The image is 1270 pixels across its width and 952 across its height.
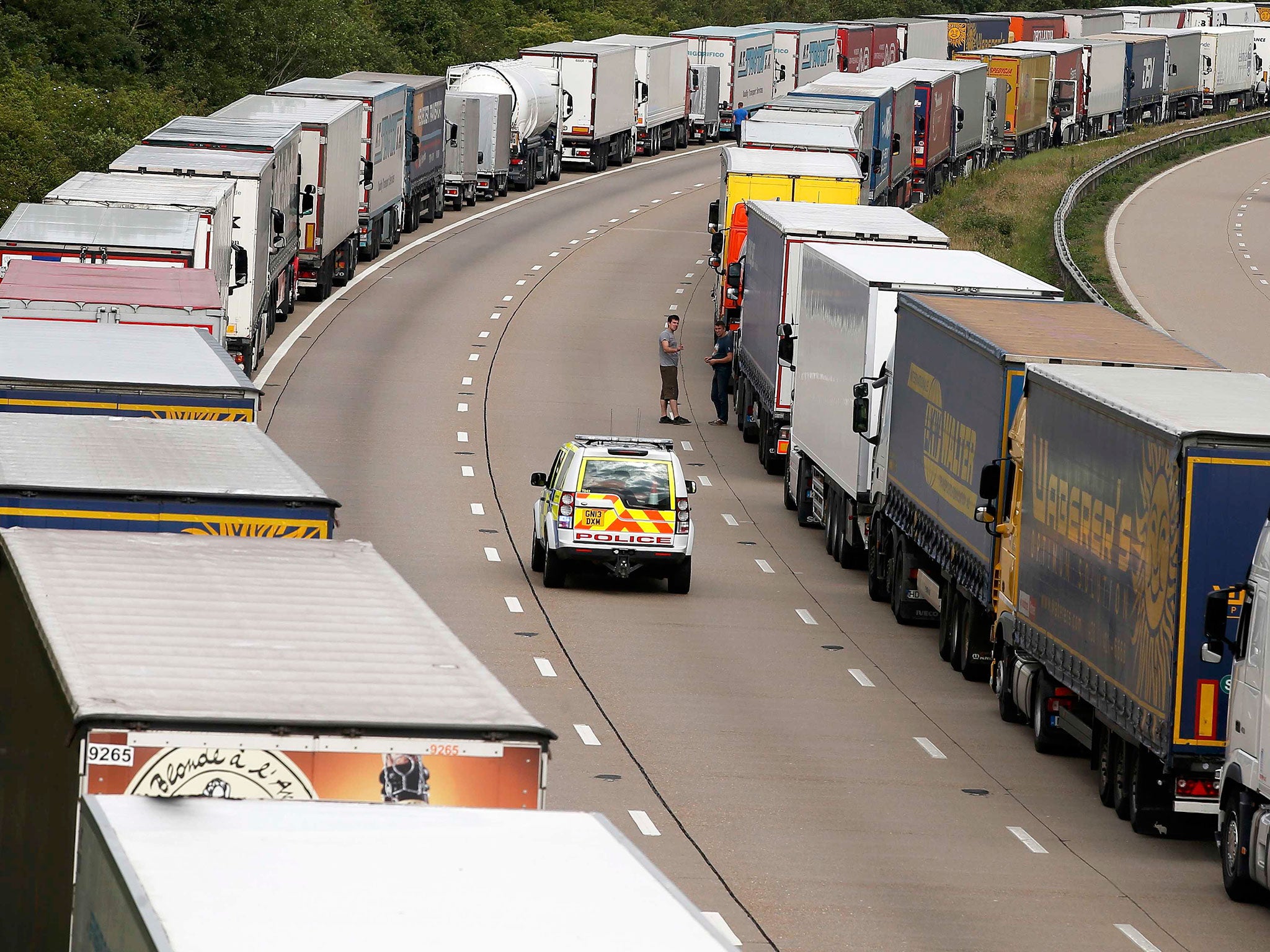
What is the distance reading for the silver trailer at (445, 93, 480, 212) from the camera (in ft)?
208

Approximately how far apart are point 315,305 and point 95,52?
18.6m

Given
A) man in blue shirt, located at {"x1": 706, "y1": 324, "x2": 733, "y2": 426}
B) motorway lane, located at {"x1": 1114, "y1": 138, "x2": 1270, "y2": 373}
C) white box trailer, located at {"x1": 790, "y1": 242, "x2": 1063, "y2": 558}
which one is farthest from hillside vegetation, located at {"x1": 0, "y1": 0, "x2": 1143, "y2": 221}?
motorway lane, located at {"x1": 1114, "y1": 138, "x2": 1270, "y2": 373}

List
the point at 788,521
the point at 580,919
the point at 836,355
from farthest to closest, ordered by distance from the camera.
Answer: the point at 788,521, the point at 836,355, the point at 580,919

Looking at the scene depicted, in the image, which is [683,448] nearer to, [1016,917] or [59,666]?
[1016,917]

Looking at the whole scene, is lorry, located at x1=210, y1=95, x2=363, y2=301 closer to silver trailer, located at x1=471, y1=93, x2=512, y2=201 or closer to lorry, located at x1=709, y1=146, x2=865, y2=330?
lorry, located at x1=709, y1=146, x2=865, y2=330

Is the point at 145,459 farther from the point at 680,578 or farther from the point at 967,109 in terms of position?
the point at 967,109

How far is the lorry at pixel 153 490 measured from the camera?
1448 centimetres

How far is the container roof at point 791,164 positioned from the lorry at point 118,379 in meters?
22.9

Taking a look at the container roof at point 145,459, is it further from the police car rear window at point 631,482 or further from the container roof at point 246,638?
the police car rear window at point 631,482

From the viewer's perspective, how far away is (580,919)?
6.41 meters

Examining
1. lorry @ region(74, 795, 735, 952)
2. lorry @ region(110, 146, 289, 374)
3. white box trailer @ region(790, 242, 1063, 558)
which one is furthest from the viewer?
lorry @ region(110, 146, 289, 374)

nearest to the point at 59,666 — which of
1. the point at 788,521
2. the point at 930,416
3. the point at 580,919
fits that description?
the point at 580,919

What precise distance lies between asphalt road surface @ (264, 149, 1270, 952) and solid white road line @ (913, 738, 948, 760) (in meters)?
0.07

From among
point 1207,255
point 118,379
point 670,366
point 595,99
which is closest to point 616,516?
point 118,379
